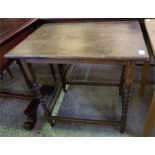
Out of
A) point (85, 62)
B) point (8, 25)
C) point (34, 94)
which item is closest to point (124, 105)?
point (85, 62)

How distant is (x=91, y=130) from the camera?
1.36m

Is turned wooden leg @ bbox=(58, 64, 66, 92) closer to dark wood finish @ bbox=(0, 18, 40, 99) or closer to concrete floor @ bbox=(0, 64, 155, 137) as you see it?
concrete floor @ bbox=(0, 64, 155, 137)

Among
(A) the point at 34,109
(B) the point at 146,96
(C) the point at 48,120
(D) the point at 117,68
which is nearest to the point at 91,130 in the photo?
(C) the point at 48,120

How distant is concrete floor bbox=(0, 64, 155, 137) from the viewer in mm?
1370

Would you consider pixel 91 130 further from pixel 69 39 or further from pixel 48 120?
pixel 69 39

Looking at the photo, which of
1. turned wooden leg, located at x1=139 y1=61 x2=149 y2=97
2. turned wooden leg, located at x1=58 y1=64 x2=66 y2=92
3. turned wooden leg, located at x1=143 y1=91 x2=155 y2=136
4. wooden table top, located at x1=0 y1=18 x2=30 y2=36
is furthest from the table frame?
wooden table top, located at x1=0 y1=18 x2=30 y2=36

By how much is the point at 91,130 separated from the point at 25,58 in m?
0.76

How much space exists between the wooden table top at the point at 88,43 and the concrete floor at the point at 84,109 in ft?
2.28

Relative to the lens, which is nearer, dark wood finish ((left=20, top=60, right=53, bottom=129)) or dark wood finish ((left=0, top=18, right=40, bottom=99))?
dark wood finish ((left=20, top=60, right=53, bottom=129))

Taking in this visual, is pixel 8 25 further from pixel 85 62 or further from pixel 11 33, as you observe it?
pixel 85 62

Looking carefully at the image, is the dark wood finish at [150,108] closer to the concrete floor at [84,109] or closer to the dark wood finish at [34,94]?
the concrete floor at [84,109]

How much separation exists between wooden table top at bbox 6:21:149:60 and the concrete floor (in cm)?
69

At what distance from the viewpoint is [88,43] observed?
1010mm

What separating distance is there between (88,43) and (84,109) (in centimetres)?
72
